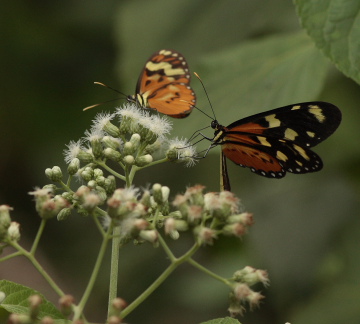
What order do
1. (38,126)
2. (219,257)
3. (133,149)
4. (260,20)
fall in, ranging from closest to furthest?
(133,149), (260,20), (219,257), (38,126)

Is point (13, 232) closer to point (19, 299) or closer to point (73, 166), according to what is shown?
point (19, 299)

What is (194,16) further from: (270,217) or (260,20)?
(270,217)

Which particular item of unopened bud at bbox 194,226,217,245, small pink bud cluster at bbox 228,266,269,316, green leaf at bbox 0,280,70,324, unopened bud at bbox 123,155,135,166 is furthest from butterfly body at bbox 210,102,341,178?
green leaf at bbox 0,280,70,324

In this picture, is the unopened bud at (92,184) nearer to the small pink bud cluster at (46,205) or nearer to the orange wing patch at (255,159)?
the small pink bud cluster at (46,205)

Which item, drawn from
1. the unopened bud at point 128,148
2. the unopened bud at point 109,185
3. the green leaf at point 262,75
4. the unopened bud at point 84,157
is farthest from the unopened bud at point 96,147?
the green leaf at point 262,75

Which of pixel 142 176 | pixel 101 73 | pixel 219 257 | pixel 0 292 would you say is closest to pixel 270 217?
pixel 219 257

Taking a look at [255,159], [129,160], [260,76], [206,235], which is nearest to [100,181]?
[129,160]
